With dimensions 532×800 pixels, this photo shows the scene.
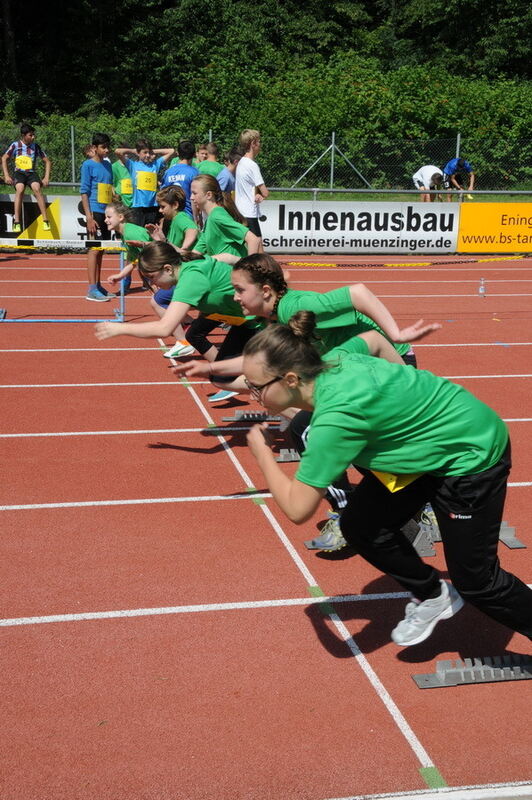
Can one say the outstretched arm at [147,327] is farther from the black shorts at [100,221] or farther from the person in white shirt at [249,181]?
the black shorts at [100,221]

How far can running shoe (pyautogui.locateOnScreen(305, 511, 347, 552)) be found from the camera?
5348mm

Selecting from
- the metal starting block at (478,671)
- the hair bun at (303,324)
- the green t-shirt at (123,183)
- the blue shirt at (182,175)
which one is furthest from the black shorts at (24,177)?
the metal starting block at (478,671)

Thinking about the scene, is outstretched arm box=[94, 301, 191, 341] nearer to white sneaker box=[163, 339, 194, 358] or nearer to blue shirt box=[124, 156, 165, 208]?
white sneaker box=[163, 339, 194, 358]

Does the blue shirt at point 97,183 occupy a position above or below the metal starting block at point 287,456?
above

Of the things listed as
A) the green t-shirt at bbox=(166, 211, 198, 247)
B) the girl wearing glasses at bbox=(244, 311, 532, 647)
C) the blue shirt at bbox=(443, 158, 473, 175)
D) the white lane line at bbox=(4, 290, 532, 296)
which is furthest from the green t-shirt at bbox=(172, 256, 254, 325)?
the blue shirt at bbox=(443, 158, 473, 175)

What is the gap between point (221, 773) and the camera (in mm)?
3465

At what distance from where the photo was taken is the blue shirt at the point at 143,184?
45.0 feet

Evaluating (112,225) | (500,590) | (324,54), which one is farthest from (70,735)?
(324,54)

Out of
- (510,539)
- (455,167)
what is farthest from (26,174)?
(510,539)

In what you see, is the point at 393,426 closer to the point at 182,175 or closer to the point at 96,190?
the point at 182,175

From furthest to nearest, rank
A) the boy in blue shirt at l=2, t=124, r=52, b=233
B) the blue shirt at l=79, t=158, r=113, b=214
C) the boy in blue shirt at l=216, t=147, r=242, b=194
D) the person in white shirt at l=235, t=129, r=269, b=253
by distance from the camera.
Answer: the boy in blue shirt at l=2, t=124, r=52, b=233 < the blue shirt at l=79, t=158, r=113, b=214 < the boy in blue shirt at l=216, t=147, r=242, b=194 < the person in white shirt at l=235, t=129, r=269, b=253

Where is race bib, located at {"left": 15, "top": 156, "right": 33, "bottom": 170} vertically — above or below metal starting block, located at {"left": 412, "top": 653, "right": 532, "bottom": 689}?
above

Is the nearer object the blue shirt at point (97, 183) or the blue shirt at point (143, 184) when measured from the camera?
the blue shirt at point (97, 183)

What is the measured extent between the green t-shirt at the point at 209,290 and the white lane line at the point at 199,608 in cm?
254
